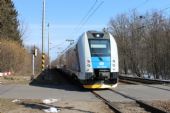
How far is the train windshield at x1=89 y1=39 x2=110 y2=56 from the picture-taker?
27.2 meters

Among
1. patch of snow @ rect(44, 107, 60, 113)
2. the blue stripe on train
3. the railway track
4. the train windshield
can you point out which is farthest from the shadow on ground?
patch of snow @ rect(44, 107, 60, 113)

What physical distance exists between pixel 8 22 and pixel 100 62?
4252 cm

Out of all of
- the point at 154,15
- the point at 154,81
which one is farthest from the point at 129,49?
the point at 154,81

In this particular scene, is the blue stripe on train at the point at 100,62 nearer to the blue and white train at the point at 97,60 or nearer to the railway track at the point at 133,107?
the blue and white train at the point at 97,60

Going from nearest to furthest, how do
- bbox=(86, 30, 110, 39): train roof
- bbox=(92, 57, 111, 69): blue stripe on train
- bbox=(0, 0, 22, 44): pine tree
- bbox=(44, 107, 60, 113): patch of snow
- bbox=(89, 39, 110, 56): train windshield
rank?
bbox=(44, 107, 60, 113): patch of snow → bbox=(92, 57, 111, 69): blue stripe on train → bbox=(89, 39, 110, 56): train windshield → bbox=(86, 30, 110, 39): train roof → bbox=(0, 0, 22, 44): pine tree

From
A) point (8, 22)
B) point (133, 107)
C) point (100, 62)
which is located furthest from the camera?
point (8, 22)

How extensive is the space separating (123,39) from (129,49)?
248 cm

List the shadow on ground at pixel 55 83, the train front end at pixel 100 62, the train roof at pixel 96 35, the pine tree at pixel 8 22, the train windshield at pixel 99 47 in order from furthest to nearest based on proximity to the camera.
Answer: the pine tree at pixel 8 22 < the shadow on ground at pixel 55 83 < the train roof at pixel 96 35 < the train windshield at pixel 99 47 < the train front end at pixel 100 62

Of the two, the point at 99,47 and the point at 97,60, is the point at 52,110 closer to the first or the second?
the point at 97,60

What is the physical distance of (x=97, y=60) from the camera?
88.7 ft

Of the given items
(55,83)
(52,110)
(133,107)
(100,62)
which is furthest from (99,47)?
(52,110)

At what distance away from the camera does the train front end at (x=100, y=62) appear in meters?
26.7

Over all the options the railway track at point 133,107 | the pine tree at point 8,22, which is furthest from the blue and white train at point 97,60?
the pine tree at point 8,22

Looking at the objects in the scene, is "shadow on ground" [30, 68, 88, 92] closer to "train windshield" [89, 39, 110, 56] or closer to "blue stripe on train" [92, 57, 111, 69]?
"blue stripe on train" [92, 57, 111, 69]
